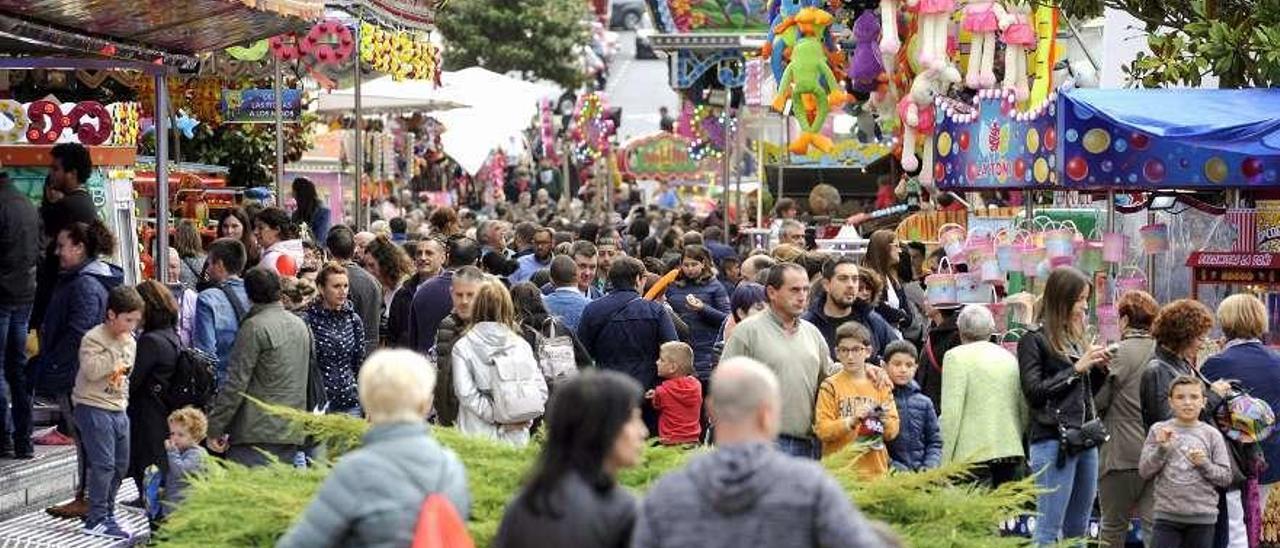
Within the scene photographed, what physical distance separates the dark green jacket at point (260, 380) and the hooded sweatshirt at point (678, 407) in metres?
1.98

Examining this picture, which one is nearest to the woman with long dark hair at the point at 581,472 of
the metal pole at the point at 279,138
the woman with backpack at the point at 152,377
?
the woman with backpack at the point at 152,377

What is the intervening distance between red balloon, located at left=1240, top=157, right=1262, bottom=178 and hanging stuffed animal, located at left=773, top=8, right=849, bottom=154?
24.3ft

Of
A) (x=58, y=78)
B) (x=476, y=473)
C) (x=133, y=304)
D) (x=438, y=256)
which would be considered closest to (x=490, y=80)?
(x=58, y=78)

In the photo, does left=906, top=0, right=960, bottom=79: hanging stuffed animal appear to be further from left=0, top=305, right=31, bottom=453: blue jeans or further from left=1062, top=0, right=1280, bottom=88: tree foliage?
left=0, top=305, right=31, bottom=453: blue jeans

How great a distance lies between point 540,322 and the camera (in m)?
12.4

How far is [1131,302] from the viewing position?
38.5 ft

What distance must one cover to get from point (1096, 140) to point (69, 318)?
217 inches

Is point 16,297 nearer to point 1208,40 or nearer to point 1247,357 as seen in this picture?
point 1247,357

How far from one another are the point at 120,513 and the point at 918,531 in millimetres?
6066

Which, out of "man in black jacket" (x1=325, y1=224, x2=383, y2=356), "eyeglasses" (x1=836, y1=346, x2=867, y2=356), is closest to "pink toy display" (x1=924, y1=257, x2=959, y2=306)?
"eyeglasses" (x1=836, y1=346, x2=867, y2=356)

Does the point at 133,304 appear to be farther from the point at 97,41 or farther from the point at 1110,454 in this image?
the point at 1110,454

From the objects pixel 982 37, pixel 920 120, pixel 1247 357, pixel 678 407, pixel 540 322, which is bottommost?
pixel 678 407

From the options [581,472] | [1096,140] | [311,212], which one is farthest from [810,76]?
[581,472]

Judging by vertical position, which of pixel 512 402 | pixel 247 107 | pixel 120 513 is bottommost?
pixel 120 513
